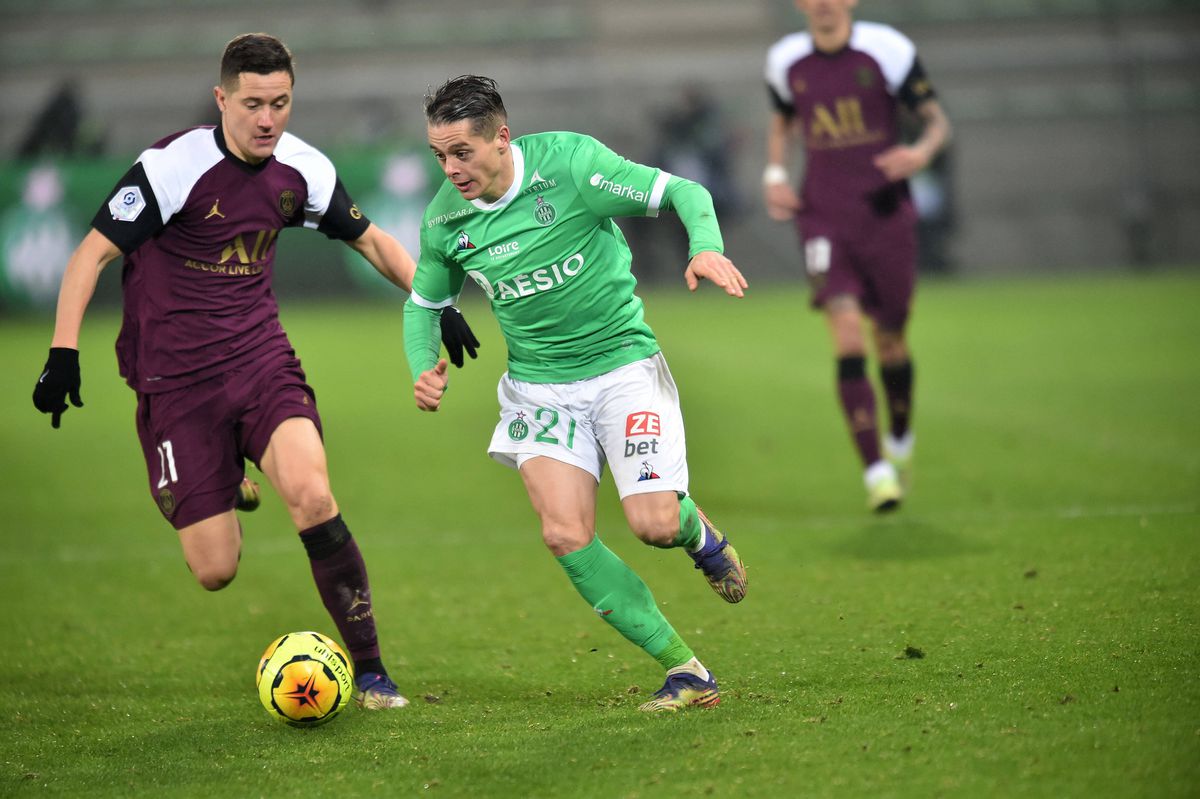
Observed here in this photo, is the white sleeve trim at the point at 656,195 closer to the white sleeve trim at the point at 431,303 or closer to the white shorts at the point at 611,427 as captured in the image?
the white shorts at the point at 611,427

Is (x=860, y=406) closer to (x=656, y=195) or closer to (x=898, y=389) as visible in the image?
(x=898, y=389)

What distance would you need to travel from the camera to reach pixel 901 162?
307 inches

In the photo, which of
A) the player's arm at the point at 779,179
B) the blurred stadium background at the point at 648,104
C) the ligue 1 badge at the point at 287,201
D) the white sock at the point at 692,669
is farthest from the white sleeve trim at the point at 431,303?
the blurred stadium background at the point at 648,104

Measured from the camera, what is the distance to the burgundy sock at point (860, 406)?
7.73m

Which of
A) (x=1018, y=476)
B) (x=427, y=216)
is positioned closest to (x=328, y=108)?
(x=1018, y=476)

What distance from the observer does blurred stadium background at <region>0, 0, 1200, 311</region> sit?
2006 centimetres

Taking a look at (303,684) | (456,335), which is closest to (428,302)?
(456,335)

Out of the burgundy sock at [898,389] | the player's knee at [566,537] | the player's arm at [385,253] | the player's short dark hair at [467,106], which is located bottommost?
the burgundy sock at [898,389]

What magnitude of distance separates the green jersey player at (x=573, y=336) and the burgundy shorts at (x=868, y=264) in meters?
2.94

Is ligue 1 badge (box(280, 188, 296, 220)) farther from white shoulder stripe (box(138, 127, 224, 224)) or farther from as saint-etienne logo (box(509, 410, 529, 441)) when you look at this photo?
as saint-etienne logo (box(509, 410, 529, 441))

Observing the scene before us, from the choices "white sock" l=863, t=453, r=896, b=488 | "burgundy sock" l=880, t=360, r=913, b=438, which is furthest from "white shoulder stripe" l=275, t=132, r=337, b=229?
"burgundy sock" l=880, t=360, r=913, b=438

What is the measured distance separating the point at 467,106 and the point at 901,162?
3.63 meters

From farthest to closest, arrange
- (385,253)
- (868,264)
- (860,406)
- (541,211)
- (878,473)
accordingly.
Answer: (868,264) < (860,406) < (878,473) < (385,253) < (541,211)

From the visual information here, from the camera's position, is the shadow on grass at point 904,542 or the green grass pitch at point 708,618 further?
the shadow on grass at point 904,542
